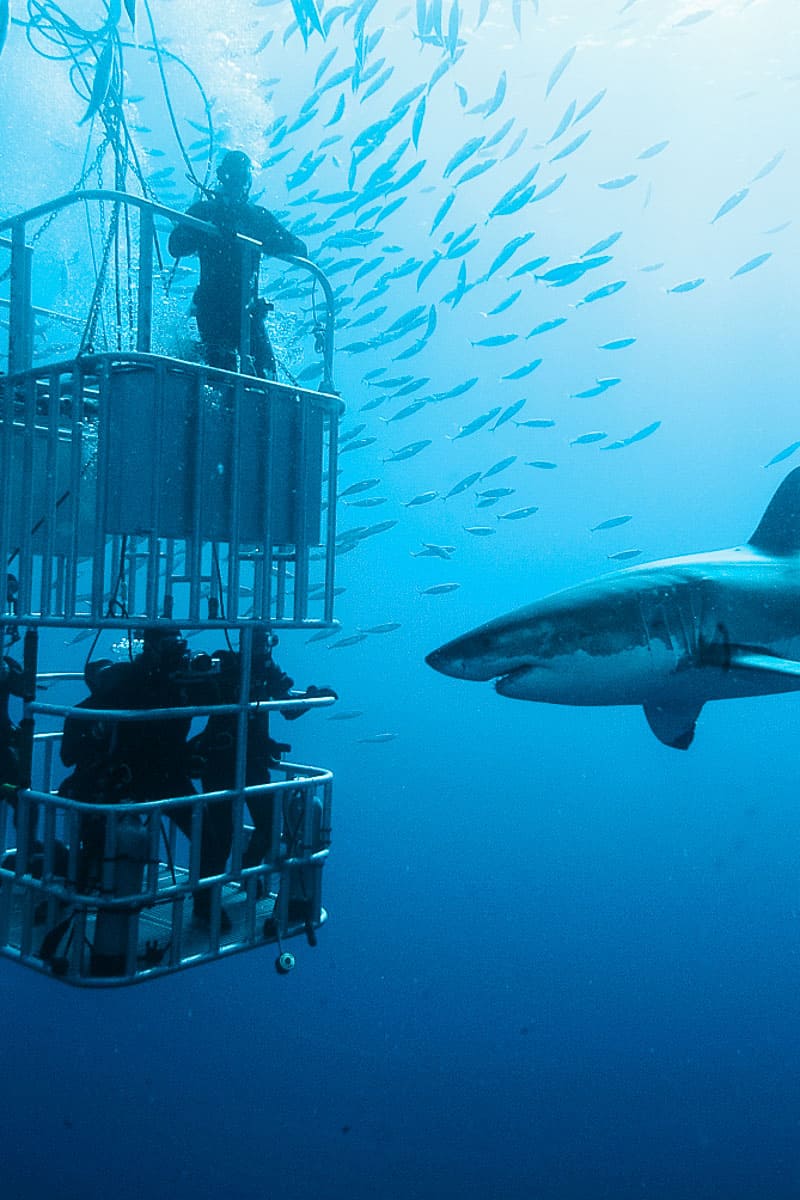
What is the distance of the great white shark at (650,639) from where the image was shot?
119 inches

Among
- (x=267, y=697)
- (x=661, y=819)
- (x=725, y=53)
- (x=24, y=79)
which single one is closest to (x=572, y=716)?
(x=661, y=819)

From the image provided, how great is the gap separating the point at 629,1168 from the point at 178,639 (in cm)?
889

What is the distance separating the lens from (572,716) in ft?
239

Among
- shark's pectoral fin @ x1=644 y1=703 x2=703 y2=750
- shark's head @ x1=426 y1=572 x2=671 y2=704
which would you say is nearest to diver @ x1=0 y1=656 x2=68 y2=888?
shark's head @ x1=426 y1=572 x2=671 y2=704

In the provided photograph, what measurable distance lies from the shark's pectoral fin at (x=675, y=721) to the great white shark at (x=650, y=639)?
10.4 inches

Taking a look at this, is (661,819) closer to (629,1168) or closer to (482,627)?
(629,1168)

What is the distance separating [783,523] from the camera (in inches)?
152

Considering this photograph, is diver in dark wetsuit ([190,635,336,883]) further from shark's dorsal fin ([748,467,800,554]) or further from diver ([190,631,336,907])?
shark's dorsal fin ([748,467,800,554])

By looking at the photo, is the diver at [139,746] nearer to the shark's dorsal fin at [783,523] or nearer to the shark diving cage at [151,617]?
the shark diving cage at [151,617]

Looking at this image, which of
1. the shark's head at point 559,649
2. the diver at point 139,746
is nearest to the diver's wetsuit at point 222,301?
the diver at point 139,746

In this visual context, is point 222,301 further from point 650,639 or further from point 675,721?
point 675,721

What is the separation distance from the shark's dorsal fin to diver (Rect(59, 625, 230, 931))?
2.55 meters

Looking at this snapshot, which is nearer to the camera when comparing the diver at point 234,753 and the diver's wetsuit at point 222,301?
the diver at point 234,753

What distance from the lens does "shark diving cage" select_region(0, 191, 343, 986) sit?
3.04m
